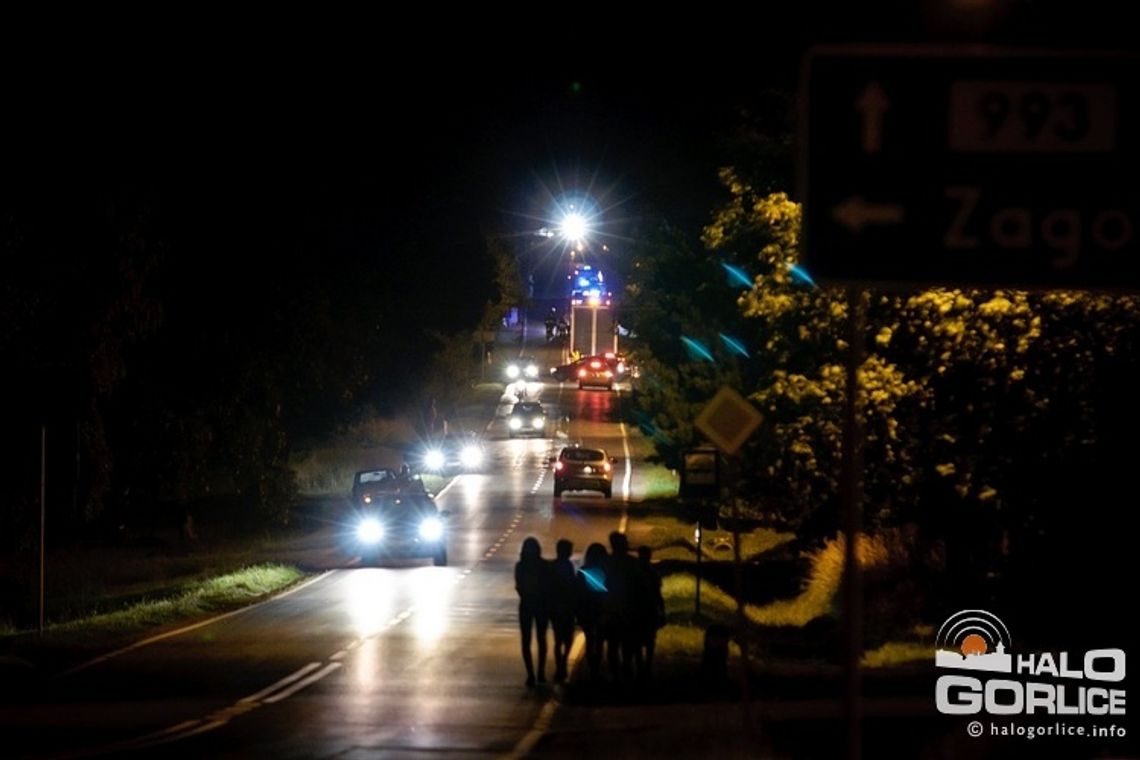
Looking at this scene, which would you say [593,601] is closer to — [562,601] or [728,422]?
[562,601]

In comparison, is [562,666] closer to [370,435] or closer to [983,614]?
[983,614]

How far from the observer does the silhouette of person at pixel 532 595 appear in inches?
774

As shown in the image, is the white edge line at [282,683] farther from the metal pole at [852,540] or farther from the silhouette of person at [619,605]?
the metal pole at [852,540]

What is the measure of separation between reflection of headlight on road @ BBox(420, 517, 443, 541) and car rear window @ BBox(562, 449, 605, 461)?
16823 millimetres

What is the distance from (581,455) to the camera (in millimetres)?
56094

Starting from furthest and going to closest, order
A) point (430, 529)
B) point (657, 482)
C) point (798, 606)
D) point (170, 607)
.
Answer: point (657, 482) → point (430, 529) → point (170, 607) → point (798, 606)

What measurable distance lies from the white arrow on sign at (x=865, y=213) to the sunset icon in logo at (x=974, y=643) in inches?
390

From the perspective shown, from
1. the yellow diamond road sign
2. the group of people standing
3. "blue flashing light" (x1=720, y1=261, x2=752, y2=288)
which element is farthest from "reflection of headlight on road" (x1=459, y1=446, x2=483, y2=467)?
the yellow diamond road sign

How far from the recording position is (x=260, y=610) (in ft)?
101

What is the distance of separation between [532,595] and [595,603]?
2.48 feet

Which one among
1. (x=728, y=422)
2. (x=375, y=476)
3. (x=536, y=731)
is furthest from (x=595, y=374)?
(x=536, y=731)

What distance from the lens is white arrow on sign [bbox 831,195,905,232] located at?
23.6ft

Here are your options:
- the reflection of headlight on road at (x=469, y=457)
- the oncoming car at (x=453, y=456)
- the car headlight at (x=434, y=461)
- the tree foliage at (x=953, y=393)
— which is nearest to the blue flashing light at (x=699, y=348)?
the tree foliage at (x=953, y=393)

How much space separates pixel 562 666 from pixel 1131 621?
6.23 m
